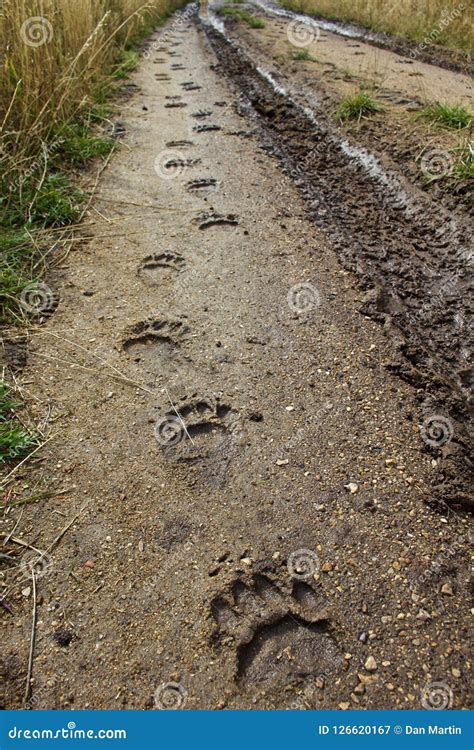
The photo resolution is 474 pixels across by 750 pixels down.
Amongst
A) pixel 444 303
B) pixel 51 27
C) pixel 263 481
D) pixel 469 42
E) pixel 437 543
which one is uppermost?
pixel 469 42

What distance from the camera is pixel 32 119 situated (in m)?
3.43

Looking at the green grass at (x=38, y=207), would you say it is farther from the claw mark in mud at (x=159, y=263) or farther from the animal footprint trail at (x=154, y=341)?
the animal footprint trail at (x=154, y=341)

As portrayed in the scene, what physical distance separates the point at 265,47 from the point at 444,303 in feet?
21.5

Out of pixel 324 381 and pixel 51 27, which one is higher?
pixel 51 27

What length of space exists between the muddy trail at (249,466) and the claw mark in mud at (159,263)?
0.01 metres

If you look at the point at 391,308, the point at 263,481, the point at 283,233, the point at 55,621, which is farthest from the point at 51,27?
the point at 55,621

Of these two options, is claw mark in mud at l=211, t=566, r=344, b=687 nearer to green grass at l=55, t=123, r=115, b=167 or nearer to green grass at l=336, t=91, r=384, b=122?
green grass at l=55, t=123, r=115, b=167

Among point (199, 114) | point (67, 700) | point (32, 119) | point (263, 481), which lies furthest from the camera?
point (199, 114)

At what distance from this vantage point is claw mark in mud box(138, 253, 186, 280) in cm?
269

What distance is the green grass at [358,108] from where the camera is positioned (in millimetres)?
4242

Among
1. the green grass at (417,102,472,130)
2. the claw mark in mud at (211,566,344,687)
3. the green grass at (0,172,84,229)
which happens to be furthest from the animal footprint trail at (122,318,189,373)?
the green grass at (417,102,472,130)

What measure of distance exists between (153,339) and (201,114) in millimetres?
3418

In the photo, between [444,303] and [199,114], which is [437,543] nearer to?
[444,303]

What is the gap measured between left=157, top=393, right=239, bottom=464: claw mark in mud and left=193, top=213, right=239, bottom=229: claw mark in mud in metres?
1.47
